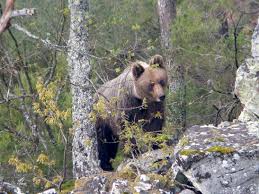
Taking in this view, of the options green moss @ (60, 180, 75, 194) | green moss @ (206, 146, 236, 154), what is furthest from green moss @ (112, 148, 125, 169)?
green moss @ (206, 146, 236, 154)

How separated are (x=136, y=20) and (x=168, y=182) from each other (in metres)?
7.98

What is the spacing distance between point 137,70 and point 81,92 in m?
1.39

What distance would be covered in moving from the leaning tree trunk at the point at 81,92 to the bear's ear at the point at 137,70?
119cm

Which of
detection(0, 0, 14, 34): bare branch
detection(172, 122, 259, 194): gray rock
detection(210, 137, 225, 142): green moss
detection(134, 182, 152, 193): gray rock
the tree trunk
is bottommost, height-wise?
detection(134, 182, 152, 193): gray rock

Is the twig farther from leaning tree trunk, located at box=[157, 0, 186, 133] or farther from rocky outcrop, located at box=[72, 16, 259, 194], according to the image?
leaning tree trunk, located at box=[157, 0, 186, 133]

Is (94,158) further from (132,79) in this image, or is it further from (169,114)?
(169,114)

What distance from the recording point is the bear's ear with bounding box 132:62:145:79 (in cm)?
1038

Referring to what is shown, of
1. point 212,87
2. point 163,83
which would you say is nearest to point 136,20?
point 212,87

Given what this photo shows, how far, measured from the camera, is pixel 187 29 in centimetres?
1255

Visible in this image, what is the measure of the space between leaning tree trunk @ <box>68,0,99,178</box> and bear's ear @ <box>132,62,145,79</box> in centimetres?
119

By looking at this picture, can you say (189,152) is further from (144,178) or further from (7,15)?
(7,15)

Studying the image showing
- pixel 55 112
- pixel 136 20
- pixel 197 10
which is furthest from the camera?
pixel 136 20

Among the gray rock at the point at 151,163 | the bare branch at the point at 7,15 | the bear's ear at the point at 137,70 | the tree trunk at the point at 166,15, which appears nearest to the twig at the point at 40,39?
the bear's ear at the point at 137,70

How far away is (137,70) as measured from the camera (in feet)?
34.4
